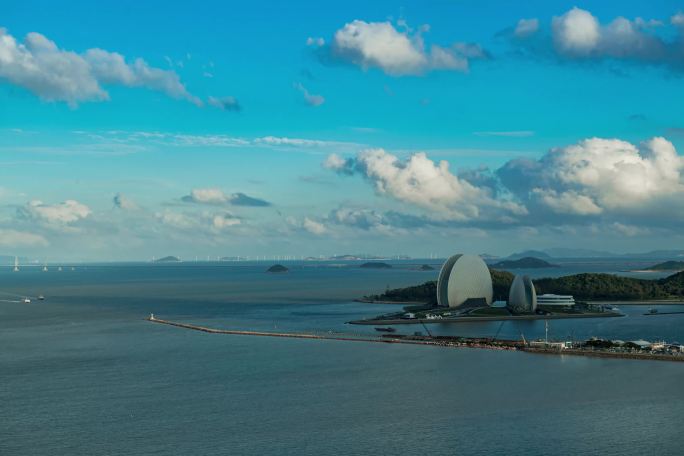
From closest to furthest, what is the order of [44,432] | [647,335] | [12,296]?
[44,432] → [647,335] → [12,296]

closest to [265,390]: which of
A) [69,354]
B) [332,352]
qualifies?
[332,352]

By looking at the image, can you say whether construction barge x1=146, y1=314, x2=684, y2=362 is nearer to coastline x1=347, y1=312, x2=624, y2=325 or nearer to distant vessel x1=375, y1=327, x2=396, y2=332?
distant vessel x1=375, y1=327, x2=396, y2=332

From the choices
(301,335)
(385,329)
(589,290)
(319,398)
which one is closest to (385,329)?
(385,329)

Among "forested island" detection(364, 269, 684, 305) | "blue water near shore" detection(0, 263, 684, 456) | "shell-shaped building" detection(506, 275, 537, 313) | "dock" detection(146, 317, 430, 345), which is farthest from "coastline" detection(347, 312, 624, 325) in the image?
"forested island" detection(364, 269, 684, 305)

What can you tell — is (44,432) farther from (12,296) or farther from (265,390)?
(12,296)

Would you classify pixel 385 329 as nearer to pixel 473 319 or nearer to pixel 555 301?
pixel 473 319
